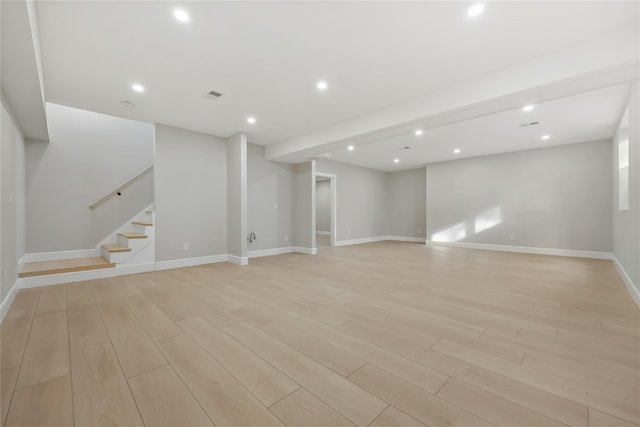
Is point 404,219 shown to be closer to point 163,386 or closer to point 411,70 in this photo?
point 411,70

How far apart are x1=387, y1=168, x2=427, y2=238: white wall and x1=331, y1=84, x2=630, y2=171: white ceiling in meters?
1.38

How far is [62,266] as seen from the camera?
3.69 metres

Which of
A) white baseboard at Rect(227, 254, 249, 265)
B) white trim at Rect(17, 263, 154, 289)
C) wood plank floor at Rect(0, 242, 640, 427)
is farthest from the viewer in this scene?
white baseboard at Rect(227, 254, 249, 265)

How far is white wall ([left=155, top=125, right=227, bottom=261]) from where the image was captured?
174 inches

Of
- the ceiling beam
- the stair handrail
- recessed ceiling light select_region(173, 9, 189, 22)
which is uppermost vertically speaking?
recessed ceiling light select_region(173, 9, 189, 22)

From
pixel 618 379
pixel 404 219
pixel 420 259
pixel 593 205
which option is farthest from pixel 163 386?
Result: pixel 404 219

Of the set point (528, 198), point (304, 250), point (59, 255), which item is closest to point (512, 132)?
point (528, 198)

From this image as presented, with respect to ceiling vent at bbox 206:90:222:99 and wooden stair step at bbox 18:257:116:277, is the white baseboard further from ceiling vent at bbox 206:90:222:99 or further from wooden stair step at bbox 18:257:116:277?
ceiling vent at bbox 206:90:222:99

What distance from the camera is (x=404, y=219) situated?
9039mm

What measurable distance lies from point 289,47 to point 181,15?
913 mm

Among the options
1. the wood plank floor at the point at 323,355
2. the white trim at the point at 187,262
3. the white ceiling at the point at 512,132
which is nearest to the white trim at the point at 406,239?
the white ceiling at the point at 512,132

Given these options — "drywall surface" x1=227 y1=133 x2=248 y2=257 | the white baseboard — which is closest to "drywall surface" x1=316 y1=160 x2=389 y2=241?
"drywall surface" x1=227 y1=133 x2=248 y2=257

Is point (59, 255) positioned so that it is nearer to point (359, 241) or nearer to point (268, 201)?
point (268, 201)

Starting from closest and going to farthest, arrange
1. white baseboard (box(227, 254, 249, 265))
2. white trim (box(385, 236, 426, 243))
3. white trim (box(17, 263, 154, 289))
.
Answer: white trim (box(17, 263, 154, 289))
white baseboard (box(227, 254, 249, 265))
white trim (box(385, 236, 426, 243))
